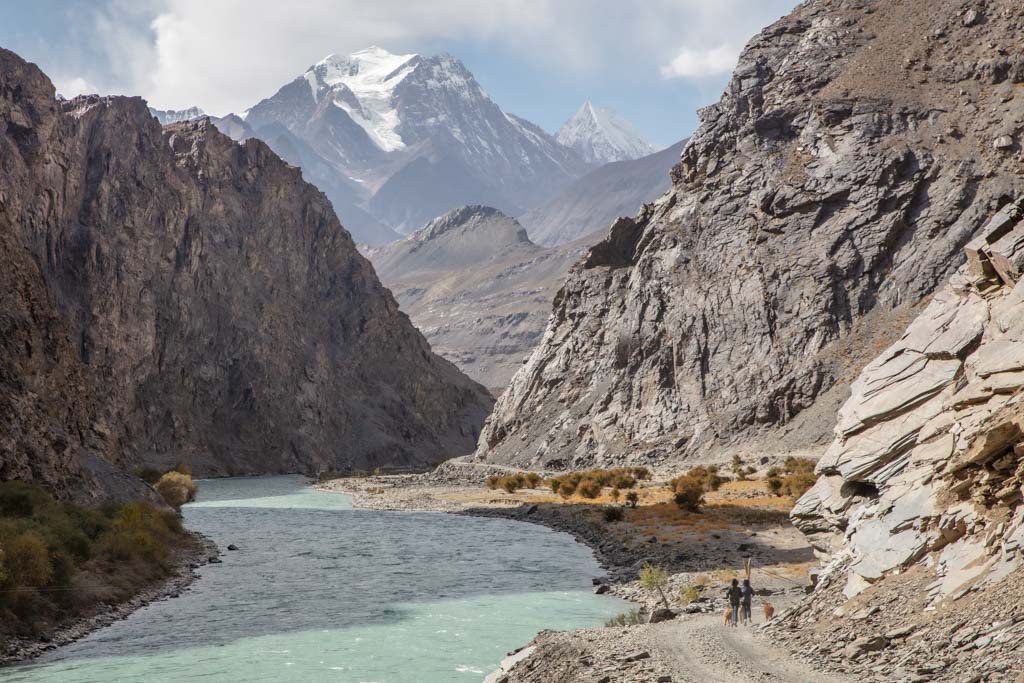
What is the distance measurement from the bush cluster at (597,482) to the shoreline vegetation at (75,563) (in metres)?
30.0

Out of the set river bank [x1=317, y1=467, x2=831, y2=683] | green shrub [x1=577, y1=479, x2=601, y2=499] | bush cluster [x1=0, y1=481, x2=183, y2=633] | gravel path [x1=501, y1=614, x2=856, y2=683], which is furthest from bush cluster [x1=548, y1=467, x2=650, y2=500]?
gravel path [x1=501, y1=614, x2=856, y2=683]

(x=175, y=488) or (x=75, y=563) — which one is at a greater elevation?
(x=175, y=488)

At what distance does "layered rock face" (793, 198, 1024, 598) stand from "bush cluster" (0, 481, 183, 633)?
24007 millimetres

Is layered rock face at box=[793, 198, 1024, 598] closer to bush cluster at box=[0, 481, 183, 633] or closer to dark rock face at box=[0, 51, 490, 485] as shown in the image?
bush cluster at box=[0, 481, 183, 633]

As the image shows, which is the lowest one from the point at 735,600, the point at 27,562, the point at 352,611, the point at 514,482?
the point at 352,611

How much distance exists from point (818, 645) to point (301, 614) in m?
20.3

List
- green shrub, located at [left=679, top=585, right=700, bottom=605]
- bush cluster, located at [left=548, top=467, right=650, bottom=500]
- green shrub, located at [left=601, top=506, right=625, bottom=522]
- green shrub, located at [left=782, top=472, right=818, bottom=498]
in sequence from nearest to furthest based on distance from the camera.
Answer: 1. green shrub, located at [left=679, top=585, right=700, bottom=605]
2. green shrub, located at [left=601, top=506, right=625, bottom=522]
3. green shrub, located at [left=782, top=472, right=818, bottom=498]
4. bush cluster, located at [left=548, top=467, right=650, bottom=500]

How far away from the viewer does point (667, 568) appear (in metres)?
40.1

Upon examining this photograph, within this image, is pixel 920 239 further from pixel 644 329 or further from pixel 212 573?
pixel 212 573

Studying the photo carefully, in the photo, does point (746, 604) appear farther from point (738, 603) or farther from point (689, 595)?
Answer: point (689, 595)

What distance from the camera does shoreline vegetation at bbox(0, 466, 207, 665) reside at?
2923 centimetres

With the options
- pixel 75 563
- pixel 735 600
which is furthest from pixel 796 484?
pixel 75 563

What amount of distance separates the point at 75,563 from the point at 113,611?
13.4 ft

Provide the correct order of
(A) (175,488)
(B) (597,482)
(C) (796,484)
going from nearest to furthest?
1. (C) (796,484)
2. (B) (597,482)
3. (A) (175,488)
